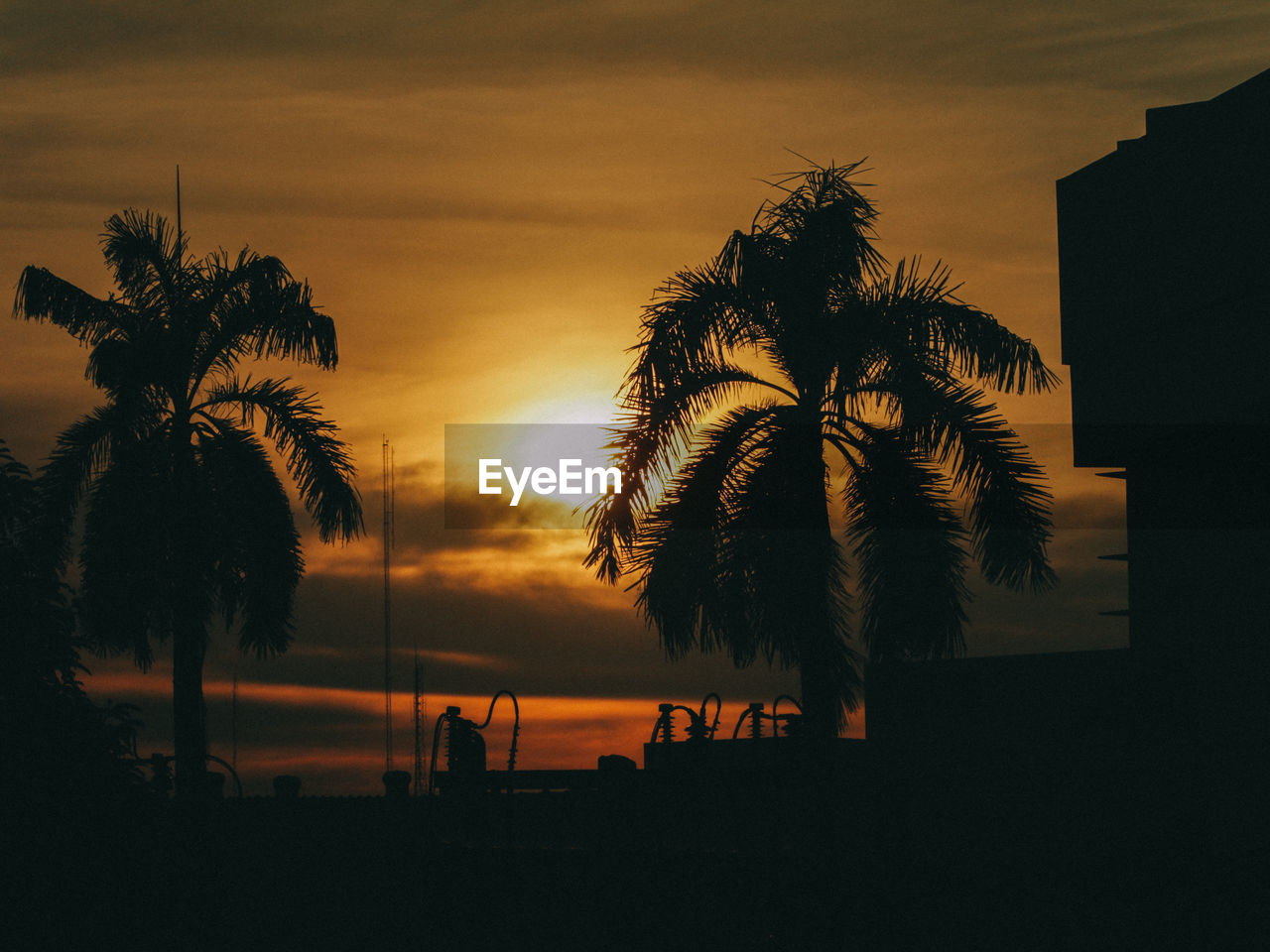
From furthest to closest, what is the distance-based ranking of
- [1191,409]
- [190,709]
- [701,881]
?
1. [190,709]
2. [1191,409]
3. [701,881]

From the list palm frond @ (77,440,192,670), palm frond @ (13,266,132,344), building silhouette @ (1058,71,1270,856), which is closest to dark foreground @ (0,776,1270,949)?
building silhouette @ (1058,71,1270,856)

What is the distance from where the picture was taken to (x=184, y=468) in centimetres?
2189

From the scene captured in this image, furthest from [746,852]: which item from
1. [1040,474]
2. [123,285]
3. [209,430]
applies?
[123,285]

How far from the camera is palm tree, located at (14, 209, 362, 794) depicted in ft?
70.0

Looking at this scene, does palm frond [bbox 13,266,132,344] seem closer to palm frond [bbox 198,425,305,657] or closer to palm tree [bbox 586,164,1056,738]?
palm frond [bbox 198,425,305,657]

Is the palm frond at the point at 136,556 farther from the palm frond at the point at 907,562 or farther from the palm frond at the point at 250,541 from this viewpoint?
the palm frond at the point at 907,562

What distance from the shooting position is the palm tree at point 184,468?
21344 mm

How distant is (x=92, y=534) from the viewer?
21453 mm

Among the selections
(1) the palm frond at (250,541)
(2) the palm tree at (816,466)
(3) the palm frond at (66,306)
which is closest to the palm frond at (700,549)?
(2) the palm tree at (816,466)

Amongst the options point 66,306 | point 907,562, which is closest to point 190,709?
point 66,306

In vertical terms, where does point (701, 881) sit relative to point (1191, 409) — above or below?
below

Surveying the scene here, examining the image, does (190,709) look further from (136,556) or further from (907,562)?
(907,562)

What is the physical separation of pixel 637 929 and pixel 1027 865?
5.43 metres

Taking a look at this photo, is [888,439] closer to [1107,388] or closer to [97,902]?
[1107,388]
